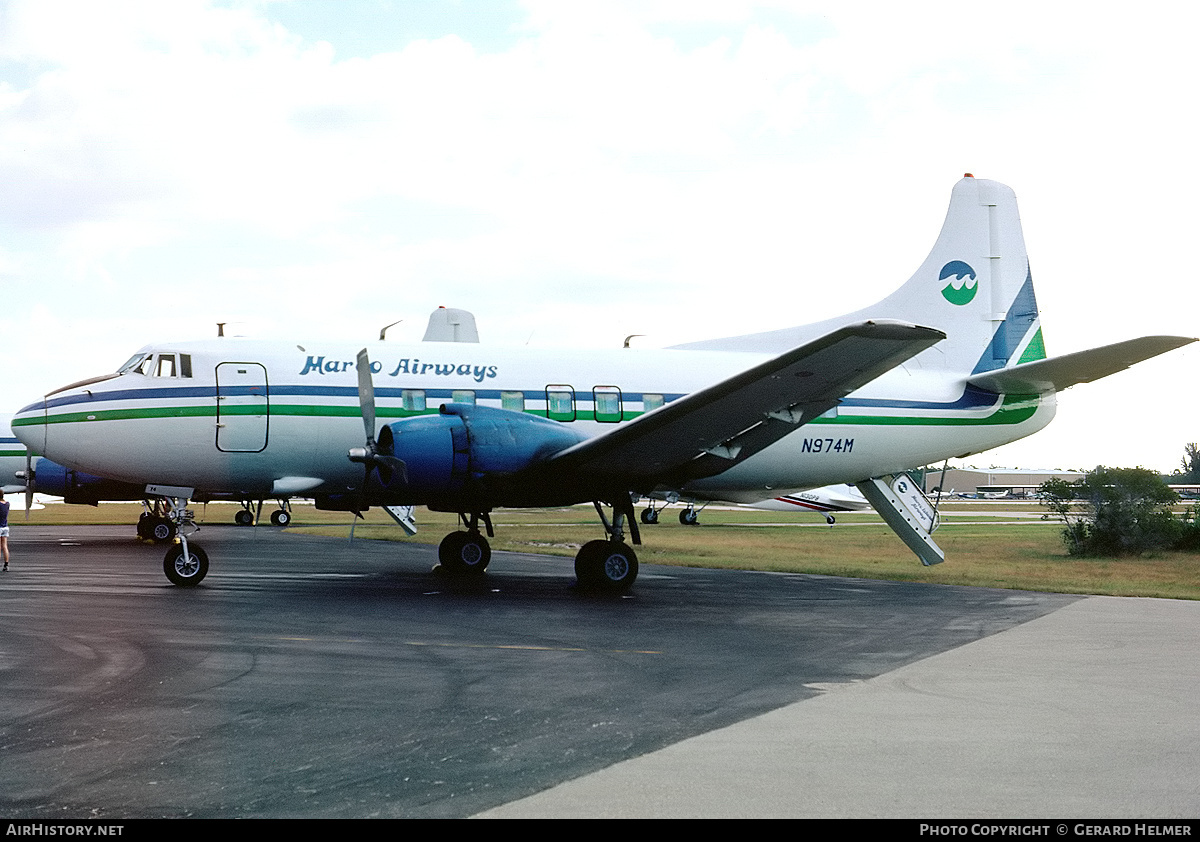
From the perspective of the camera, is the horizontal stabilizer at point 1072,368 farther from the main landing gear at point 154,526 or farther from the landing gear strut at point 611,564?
the main landing gear at point 154,526

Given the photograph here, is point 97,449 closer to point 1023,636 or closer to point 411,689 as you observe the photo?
point 411,689

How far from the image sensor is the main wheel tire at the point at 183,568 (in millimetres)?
15961

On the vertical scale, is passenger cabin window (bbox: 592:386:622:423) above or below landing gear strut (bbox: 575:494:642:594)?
above

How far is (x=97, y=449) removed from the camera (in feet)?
52.9

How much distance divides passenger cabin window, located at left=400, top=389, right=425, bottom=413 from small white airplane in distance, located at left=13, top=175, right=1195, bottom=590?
0.9 inches

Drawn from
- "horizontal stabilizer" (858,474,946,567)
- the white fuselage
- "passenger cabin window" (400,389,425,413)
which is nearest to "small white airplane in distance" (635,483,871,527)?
"horizontal stabilizer" (858,474,946,567)

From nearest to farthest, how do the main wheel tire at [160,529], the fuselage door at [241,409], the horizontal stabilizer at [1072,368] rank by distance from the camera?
the horizontal stabilizer at [1072,368] < the fuselage door at [241,409] < the main wheel tire at [160,529]

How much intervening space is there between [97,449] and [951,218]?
16.7m

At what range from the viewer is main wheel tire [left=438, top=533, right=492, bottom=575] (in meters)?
19.4

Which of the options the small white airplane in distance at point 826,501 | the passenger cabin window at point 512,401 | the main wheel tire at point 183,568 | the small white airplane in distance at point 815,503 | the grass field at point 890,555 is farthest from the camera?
the small white airplane in distance at point 826,501

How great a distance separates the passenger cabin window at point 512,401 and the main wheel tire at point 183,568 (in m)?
5.38

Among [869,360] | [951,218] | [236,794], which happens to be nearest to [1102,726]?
[236,794]

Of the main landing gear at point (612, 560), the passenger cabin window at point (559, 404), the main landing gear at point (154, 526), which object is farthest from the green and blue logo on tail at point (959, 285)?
the main landing gear at point (154, 526)

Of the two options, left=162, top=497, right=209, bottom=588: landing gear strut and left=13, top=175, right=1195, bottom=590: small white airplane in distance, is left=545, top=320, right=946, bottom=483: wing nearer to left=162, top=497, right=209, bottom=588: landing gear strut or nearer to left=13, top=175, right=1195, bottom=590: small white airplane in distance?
left=13, top=175, right=1195, bottom=590: small white airplane in distance
